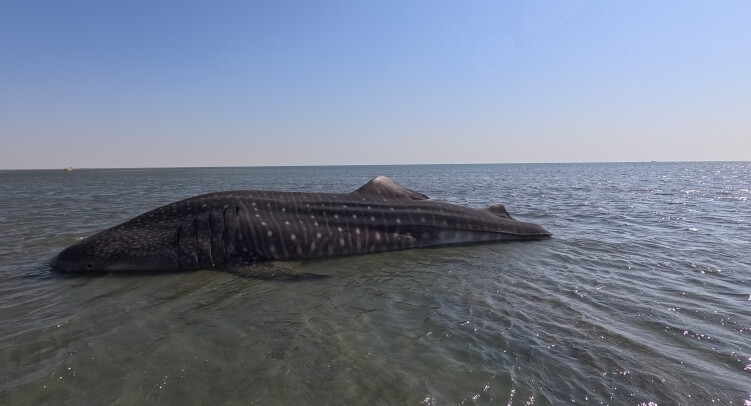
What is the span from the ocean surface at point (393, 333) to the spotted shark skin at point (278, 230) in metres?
0.43

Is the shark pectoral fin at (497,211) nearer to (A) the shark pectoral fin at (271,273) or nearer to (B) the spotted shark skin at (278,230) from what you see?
(B) the spotted shark skin at (278,230)

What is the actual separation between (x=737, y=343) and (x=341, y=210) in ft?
20.1

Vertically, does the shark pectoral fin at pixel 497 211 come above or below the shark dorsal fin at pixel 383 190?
below

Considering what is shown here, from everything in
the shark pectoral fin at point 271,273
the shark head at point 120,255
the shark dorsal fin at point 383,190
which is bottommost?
the shark pectoral fin at point 271,273

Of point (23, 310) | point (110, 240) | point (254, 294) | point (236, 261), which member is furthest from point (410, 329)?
point (110, 240)

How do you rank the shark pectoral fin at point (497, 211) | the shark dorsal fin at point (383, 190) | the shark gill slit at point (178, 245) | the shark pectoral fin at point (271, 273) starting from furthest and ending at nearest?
the shark pectoral fin at point (497, 211) → the shark dorsal fin at point (383, 190) → the shark gill slit at point (178, 245) → the shark pectoral fin at point (271, 273)

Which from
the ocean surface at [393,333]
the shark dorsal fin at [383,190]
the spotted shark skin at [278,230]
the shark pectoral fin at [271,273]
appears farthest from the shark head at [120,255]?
the shark dorsal fin at [383,190]

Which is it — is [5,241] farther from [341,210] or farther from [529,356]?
[529,356]

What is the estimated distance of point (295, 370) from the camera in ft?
10.9

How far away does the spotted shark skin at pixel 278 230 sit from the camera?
6.69 metres

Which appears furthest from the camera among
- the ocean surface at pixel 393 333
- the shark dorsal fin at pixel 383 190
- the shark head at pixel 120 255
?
the shark dorsal fin at pixel 383 190

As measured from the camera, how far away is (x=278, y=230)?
7453 millimetres

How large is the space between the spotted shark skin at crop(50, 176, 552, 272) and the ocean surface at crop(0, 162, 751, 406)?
426mm

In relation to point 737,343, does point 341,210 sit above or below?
above
